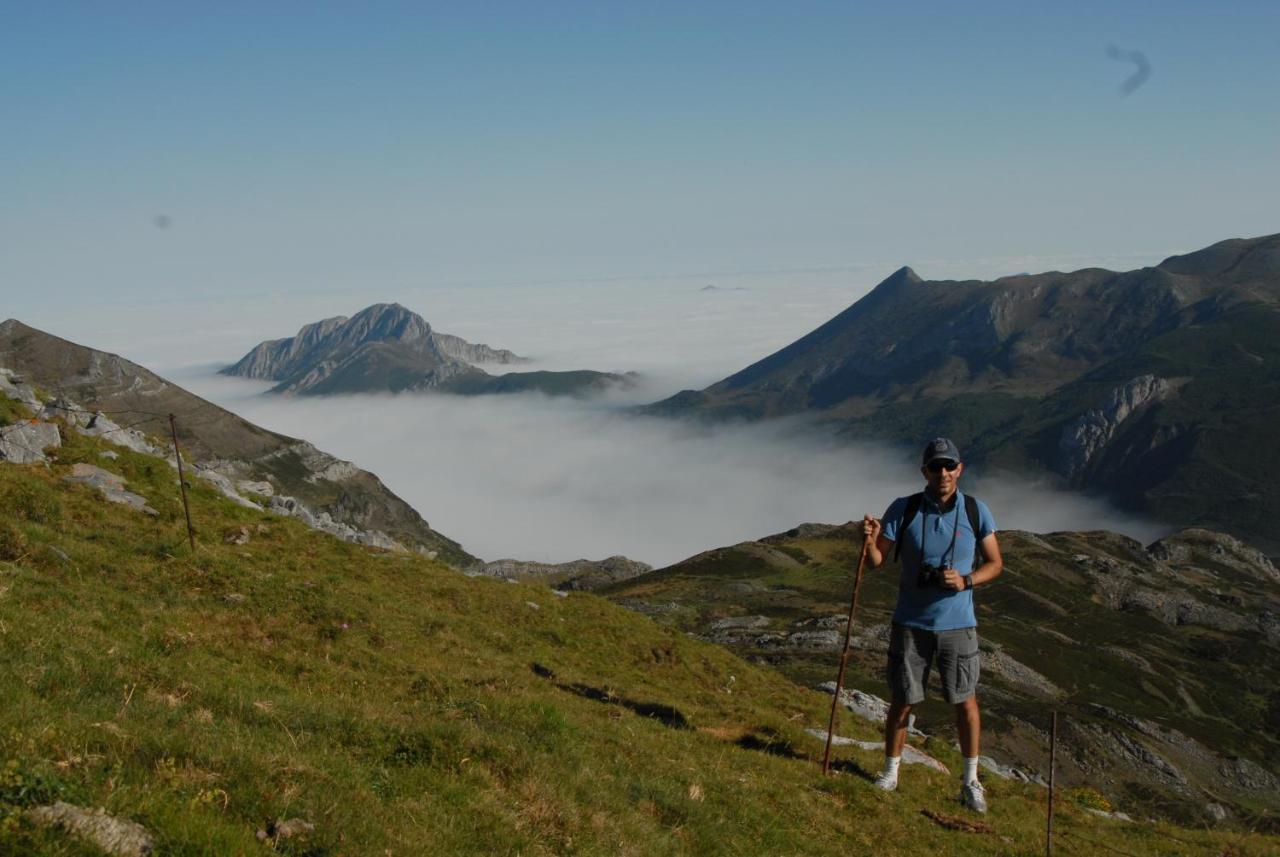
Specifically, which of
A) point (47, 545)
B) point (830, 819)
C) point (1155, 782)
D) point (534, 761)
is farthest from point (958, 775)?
point (1155, 782)

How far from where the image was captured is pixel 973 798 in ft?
54.0

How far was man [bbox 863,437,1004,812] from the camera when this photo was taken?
1476cm

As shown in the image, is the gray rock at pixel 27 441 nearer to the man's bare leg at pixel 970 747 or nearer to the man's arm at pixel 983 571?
the man's arm at pixel 983 571

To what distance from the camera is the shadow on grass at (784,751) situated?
16875mm

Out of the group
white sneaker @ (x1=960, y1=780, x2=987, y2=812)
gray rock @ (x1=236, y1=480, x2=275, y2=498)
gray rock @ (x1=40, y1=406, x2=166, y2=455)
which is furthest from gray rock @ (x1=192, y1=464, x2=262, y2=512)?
white sneaker @ (x1=960, y1=780, x2=987, y2=812)

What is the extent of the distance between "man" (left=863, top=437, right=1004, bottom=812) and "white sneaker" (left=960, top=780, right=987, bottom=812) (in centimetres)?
240

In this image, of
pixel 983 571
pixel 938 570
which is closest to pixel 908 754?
pixel 983 571

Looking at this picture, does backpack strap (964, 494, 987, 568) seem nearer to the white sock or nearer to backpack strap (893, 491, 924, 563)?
backpack strap (893, 491, 924, 563)

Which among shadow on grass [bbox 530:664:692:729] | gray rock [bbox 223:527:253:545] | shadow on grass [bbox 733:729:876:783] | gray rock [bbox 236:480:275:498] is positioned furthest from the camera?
gray rock [bbox 236:480:275:498]

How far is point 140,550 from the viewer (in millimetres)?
22812

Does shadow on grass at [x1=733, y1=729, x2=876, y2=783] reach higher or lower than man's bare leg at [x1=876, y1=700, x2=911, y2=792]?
lower

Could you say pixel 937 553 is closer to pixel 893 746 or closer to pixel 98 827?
pixel 893 746

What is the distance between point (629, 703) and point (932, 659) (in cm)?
871

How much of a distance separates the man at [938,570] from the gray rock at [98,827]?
11340mm
